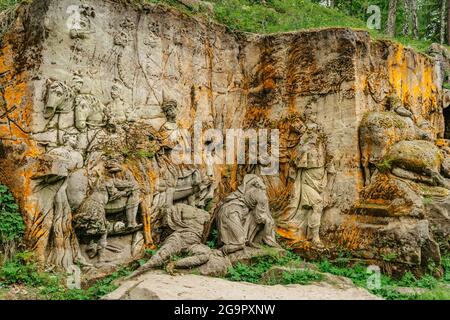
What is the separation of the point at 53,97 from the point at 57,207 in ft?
5.56

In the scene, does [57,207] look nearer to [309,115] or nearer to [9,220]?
[9,220]

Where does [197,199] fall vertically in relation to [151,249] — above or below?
above

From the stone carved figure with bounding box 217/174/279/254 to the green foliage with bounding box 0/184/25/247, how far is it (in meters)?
3.19

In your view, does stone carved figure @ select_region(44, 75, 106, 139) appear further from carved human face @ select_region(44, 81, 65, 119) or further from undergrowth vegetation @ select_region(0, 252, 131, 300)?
undergrowth vegetation @ select_region(0, 252, 131, 300)

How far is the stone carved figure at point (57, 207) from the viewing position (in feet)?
22.2

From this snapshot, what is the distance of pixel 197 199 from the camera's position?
854 centimetres

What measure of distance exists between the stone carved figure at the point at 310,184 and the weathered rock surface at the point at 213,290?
2.04m

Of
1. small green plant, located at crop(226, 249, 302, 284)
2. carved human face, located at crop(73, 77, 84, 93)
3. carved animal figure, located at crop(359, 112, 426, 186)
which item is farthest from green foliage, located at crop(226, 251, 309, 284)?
carved human face, located at crop(73, 77, 84, 93)

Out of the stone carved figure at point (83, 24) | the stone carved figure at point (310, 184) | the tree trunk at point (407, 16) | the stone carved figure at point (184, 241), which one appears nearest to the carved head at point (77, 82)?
the stone carved figure at point (83, 24)

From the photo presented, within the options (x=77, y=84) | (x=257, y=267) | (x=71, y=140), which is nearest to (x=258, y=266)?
(x=257, y=267)

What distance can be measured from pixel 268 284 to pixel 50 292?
10.1 ft

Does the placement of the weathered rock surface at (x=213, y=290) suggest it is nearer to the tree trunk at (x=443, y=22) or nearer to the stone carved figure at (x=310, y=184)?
the stone carved figure at (x=310, y=184)
